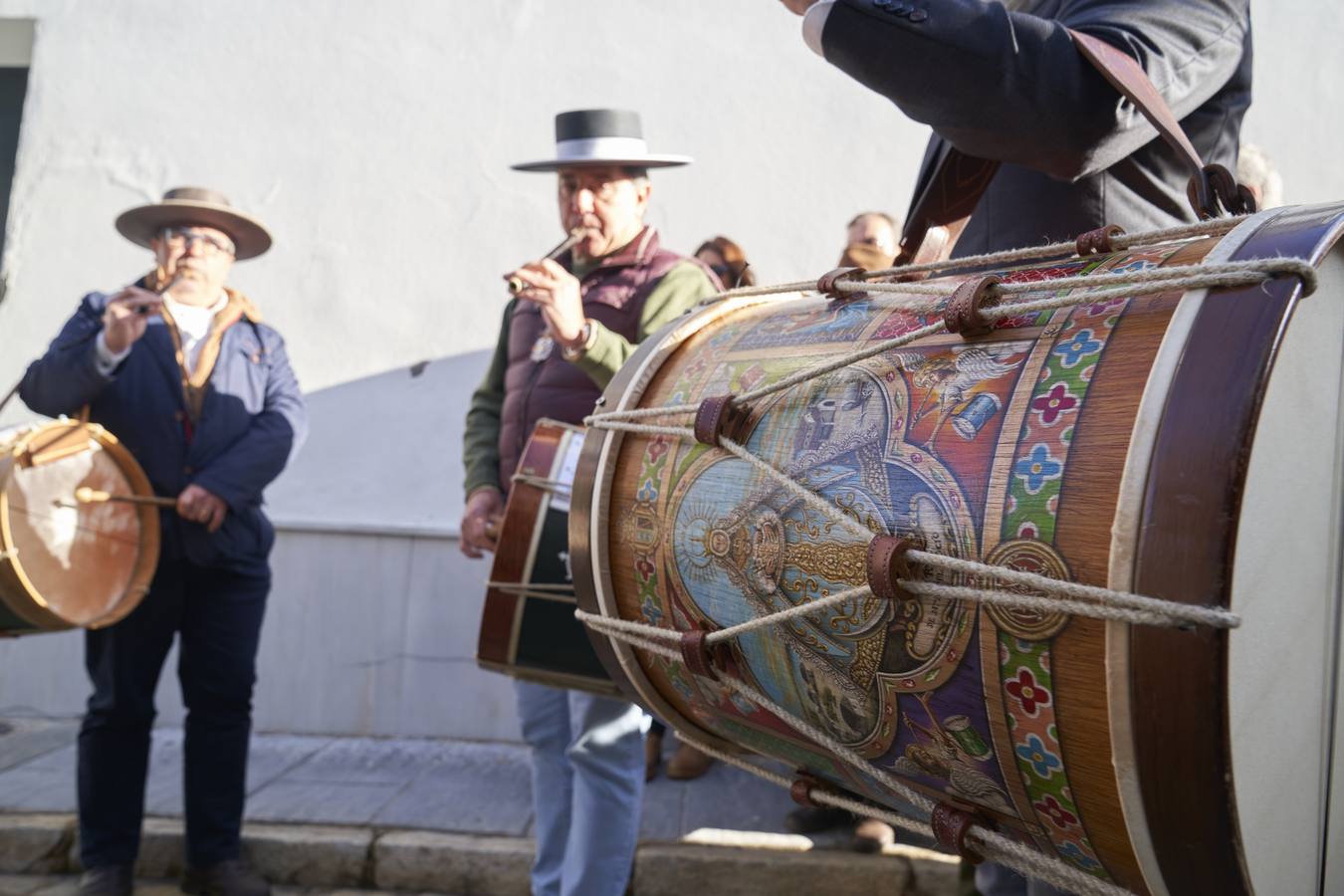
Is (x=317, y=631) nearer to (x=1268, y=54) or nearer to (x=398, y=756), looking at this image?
(x=398, y=756)

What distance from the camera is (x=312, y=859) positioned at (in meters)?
3.10

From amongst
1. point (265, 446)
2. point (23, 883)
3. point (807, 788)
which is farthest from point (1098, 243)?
point (23, 883)

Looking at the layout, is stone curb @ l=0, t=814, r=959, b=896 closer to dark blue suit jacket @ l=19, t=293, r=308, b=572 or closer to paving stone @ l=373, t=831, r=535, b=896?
paving stone @ l=373, t=831, r=535, b=896

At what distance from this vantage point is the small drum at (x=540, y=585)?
6.61 feet

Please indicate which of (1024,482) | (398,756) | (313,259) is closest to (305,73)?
(313,259)

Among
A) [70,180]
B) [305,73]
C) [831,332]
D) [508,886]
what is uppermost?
[305,73]

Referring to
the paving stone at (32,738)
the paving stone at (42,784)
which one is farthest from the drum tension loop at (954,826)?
the paving stone at (32,738)

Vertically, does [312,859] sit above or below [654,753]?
below

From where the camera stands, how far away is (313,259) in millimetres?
4355

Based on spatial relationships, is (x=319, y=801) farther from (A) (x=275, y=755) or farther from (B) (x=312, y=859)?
(A) (x=275, y=755)

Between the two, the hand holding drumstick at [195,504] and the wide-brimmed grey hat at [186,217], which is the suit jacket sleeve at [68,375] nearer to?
the hand holding drumstick at [195,504]

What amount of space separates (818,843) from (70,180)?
3.88 meters

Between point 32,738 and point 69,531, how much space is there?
1.88 metres

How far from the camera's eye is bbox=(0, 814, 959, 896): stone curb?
2938 millimetres
